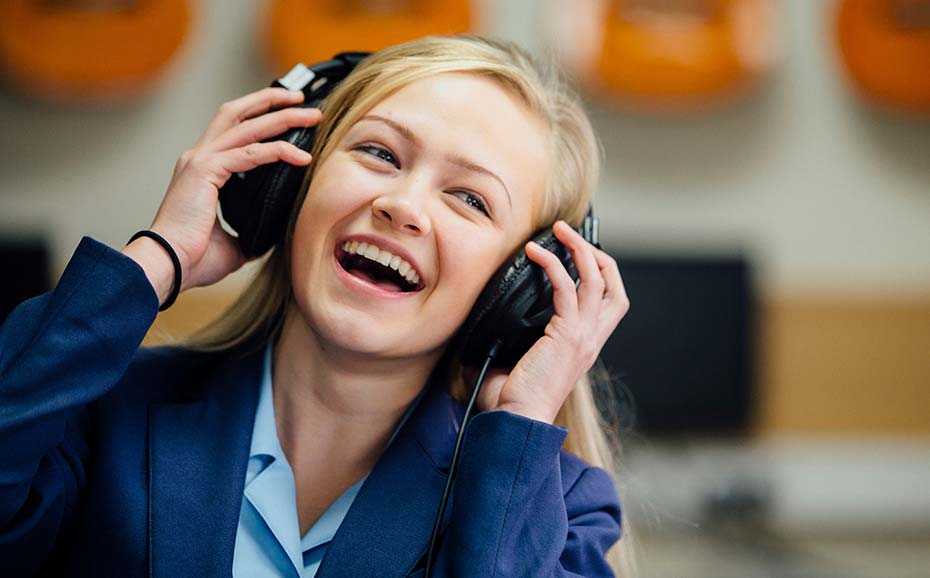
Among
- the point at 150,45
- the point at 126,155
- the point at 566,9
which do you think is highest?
the point at 566,9

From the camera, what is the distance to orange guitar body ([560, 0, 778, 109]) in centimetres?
323

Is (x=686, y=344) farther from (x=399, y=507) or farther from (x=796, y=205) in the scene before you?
(x=399, y=507)

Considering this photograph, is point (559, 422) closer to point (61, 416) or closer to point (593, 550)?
point (593, 550)

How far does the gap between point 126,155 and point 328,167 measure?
2.20 metres

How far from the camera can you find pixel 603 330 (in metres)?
1.25

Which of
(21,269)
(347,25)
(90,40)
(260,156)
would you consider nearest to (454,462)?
(260,156)

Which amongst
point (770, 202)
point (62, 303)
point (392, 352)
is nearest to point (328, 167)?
point (392, 352)

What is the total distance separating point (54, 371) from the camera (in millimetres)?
1011

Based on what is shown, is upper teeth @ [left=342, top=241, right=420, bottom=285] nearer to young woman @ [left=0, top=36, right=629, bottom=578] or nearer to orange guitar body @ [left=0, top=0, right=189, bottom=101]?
young woman @ [left=0, top=36, right=629, bottom=578]

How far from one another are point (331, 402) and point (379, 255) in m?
0.20


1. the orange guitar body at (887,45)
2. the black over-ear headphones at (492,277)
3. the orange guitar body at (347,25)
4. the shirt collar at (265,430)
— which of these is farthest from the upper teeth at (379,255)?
the orange guitar body at (887,45)

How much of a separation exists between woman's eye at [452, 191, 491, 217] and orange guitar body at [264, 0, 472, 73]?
187 centimetres

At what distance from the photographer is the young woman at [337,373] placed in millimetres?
1060

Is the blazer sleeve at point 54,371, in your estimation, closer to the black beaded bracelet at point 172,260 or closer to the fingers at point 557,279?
the black beaded bracelet at point 172,260
